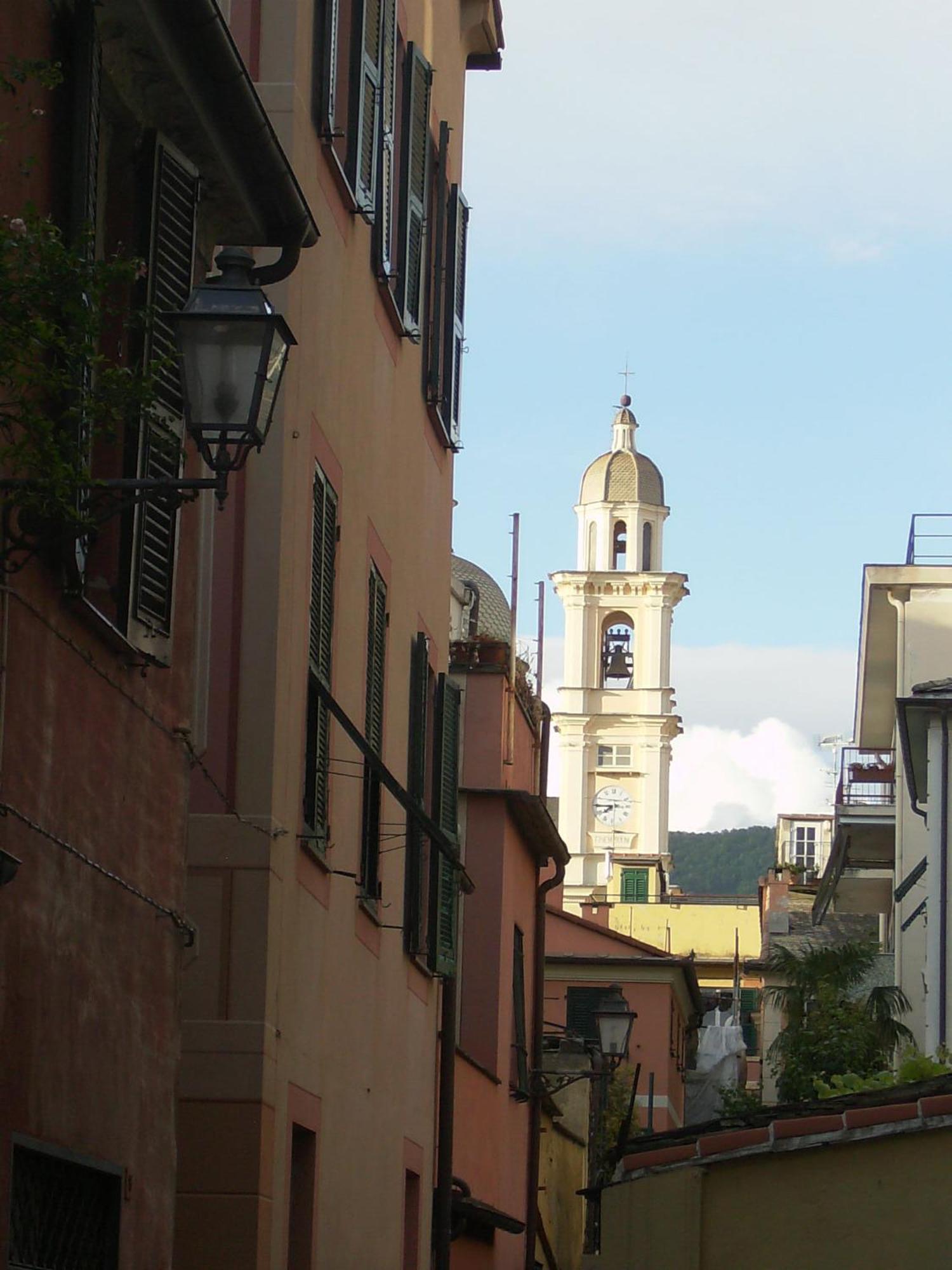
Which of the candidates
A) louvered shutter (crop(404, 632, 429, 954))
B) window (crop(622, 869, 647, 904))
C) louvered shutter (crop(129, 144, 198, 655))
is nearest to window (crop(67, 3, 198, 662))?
louvered shutter (crop(129, 144, 198, 655))

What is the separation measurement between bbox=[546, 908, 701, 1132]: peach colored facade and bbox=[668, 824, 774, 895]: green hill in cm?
11474

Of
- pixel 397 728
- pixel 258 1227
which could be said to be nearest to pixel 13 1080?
pixel 258 1227

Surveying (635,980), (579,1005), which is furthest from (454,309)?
(635,980)

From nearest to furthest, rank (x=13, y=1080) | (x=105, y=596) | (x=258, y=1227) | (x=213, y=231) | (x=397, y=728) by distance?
(x=13, y=1080) → (x=105, y=596) → (x=213, y=231) → (x=258, y=1227) → (x=397, y=728)

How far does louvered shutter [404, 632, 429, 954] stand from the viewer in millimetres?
14906

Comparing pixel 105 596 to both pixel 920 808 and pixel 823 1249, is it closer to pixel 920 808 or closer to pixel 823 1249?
pixel 823 1249

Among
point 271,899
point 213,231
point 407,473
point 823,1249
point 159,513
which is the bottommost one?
point 823,1249

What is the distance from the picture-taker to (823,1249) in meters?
10.5

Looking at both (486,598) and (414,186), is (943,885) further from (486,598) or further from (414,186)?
(414,186)

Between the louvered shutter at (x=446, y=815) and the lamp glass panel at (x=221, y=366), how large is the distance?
911 cm

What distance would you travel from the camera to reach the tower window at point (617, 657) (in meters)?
108

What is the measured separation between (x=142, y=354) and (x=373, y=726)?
599cm

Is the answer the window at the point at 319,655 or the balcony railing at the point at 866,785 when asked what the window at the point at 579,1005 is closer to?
A: the balcony railing at the point at 866,785

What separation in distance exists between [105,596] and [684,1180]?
4.31 meters
